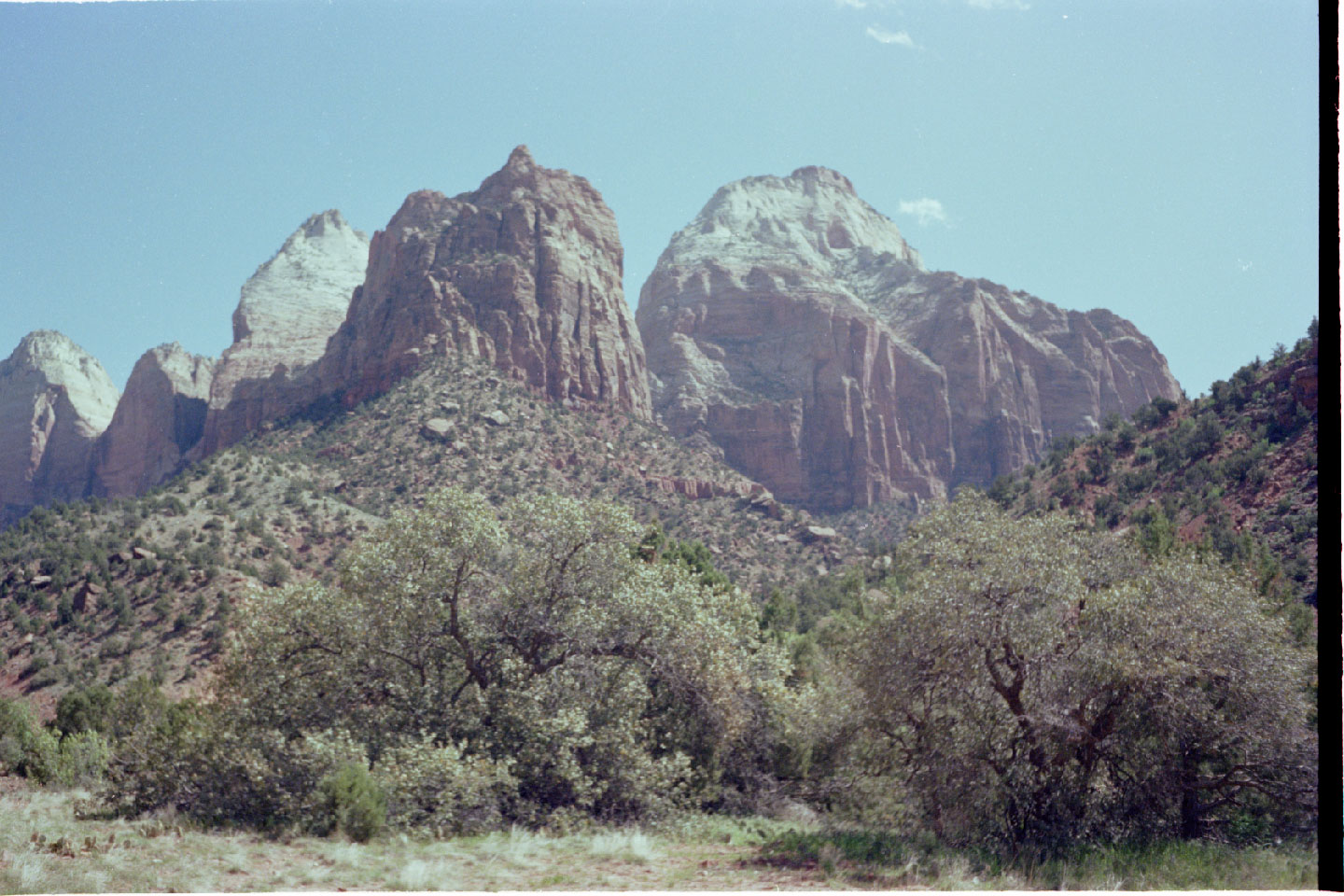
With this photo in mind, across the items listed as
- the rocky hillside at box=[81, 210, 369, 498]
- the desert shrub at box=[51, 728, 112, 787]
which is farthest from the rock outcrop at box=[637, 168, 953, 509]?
the desert shrub at box=[51, 728, 112, 787]

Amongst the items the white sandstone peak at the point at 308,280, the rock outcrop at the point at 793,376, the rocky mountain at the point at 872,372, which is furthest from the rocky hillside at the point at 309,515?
the white sandstone peak at the point at 308,280

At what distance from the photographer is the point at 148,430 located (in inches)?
4739

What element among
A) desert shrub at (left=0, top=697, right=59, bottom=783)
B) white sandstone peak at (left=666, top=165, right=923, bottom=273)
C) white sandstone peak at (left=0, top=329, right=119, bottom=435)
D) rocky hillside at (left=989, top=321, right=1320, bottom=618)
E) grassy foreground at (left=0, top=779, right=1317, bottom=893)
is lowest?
desert shrub at (left=0, top=697, right=59, bottom=783)

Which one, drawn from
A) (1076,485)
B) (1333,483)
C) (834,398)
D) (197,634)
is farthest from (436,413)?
(834,398)

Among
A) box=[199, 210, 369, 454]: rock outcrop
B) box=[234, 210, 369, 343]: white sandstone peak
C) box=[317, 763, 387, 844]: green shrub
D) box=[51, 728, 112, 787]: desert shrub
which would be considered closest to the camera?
box=[317, 763, 387, 844]: green shrub

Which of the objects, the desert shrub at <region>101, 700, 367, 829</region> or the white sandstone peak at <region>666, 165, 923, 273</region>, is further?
the white sandstone peak at <region>666, 165, 923, 273</region>

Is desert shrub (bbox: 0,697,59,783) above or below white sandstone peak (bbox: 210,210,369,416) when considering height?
below

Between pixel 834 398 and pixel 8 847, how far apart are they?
123 meters

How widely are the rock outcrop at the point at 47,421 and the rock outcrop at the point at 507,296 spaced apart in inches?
2576

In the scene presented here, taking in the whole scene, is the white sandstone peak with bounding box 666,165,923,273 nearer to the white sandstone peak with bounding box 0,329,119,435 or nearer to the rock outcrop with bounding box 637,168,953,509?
the rock outcrop with bounding box 637,168,953,509

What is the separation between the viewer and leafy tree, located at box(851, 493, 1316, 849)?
499 inches

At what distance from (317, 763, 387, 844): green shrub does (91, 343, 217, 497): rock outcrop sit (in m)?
111

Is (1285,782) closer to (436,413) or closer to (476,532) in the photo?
(476,532)

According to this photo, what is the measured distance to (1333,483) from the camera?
9.43m
